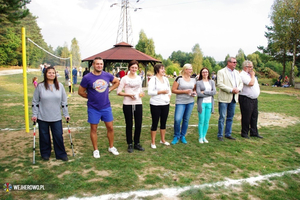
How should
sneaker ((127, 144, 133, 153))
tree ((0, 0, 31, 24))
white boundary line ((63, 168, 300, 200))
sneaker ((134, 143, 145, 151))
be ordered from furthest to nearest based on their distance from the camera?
1. tree ((0, 0, 31, 24))
2. sneaker ((134, 143, 145, 151))
3. sneaker ((127, 144, 133, 153))
4. white boundary line ((63, 168, 300, 200))

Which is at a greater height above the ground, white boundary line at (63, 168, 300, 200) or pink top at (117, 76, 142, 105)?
pink top at (117, 76, 142, 105)

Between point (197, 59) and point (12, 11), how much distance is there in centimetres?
5669

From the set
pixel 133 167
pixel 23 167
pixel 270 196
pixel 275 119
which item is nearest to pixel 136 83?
pixel 133 167

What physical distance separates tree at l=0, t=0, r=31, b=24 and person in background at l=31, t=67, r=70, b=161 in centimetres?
362

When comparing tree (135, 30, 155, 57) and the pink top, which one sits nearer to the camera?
the pink top

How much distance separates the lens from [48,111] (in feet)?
13.7

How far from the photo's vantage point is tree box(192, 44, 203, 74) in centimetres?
5888

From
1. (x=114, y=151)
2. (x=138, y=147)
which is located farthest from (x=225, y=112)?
(x=114, y=151)

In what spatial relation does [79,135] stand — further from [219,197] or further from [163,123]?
[219,197]

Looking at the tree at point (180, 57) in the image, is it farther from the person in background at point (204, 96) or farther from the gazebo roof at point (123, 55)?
the person in background at point (204, 96)

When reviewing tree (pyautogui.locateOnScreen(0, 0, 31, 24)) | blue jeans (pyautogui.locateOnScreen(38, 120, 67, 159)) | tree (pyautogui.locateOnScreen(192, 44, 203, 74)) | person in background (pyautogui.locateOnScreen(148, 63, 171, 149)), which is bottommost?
blue jeans (pyautogui.locateOnScreen(38, 120, 67, 159))

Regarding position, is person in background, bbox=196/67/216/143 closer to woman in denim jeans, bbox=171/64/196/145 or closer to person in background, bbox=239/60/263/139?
woman in denim jeans, bbox=171/64/196/145

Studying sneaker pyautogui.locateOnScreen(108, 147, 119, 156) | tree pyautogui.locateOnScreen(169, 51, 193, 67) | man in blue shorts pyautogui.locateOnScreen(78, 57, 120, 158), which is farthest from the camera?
tree pyautogui.locateOnScreen(169, 51, 193, 67)

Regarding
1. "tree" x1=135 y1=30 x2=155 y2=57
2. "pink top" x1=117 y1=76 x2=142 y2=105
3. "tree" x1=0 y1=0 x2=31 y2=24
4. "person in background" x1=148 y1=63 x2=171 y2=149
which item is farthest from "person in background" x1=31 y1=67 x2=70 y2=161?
"tree" x1=135 y1=30 x2=155 y2=57
